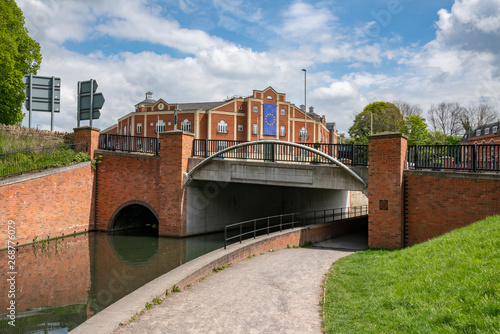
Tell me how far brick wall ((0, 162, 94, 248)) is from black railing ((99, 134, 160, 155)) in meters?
1.58

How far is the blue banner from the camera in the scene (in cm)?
5372

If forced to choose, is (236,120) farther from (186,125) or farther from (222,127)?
(186,125)

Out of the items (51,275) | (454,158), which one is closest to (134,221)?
(51,275)

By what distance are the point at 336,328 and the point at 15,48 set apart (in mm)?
24565

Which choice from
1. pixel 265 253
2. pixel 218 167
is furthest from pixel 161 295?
pixel 218 167

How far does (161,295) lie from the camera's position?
6.56 metres

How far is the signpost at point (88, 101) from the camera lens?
13.4 metres

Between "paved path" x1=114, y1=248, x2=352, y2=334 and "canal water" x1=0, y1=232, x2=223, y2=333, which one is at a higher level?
"paved path" x1=114, y1=248, x2=352, y2=334

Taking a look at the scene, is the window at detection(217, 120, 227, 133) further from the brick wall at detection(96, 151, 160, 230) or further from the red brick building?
the brick wall at detection(96, 151, 160, 230)

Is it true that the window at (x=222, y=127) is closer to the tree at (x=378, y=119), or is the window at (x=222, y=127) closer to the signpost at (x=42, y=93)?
the tree at (x=378, y=119)

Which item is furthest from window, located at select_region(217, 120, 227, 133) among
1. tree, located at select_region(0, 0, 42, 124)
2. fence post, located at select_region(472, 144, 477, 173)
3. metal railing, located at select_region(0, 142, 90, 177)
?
fence post, located at select_region(472, 144, 477, 173)

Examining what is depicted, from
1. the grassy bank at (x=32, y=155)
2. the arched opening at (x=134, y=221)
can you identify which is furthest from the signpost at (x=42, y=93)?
the arched opening at (x=134, y=221)

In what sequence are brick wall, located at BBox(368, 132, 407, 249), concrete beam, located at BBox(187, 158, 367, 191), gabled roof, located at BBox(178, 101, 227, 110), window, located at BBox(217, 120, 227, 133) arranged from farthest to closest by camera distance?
gabled roof, located at BBox(178, 101, 227, 110) < window, located at BBox(217, 120, 227, 133) < concrete beam, located at BBox(187, 158, 367, 191) < brick wall, located at BBox(368, 132, 407, 249)

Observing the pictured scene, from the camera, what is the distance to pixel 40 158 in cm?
1647
